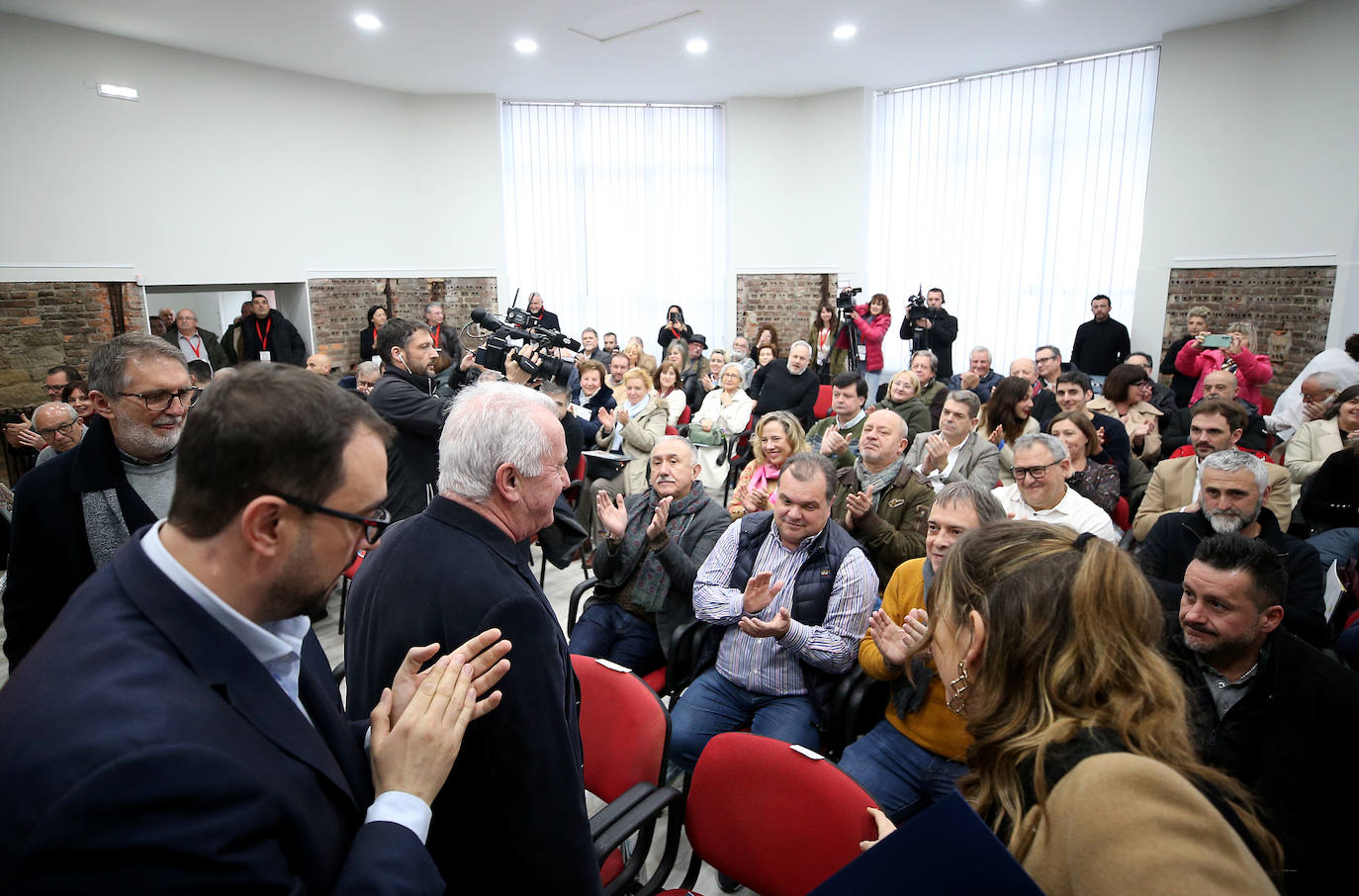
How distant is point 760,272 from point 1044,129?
157 inches

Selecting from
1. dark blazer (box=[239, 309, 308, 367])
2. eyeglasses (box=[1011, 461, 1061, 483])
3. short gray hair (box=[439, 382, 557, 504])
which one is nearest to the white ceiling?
→ dark blazer (box=[239, 309, 308, 367])

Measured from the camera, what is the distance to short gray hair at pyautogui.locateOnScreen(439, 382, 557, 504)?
4.59ft

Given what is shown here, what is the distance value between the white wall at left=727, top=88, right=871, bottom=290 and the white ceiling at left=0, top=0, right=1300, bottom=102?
0.47 metres

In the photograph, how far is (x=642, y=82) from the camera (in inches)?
381

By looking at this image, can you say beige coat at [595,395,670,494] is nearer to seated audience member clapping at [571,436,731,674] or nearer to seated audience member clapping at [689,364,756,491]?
seated audience member clapping at [689,364,756,491]

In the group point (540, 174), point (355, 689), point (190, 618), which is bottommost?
point (355, 689)

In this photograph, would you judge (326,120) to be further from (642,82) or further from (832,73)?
(832,73)

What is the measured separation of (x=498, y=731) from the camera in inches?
47.6

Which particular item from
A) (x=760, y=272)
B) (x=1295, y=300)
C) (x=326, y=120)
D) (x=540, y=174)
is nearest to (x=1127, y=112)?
(x=1295, y=300)

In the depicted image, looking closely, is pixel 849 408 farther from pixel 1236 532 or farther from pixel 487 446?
pixel 487 446

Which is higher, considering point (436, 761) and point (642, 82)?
point (642, 82)

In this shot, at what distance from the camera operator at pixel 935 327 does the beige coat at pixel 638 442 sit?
4.20 metres

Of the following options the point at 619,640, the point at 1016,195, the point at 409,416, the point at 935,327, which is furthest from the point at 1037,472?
the point at 1016,195

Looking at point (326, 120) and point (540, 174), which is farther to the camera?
point (540, 174)
